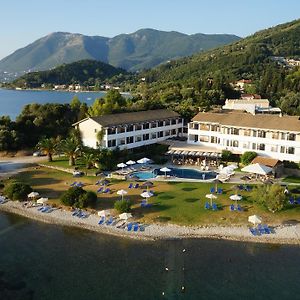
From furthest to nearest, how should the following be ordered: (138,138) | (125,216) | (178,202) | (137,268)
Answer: (138,138)
(178,202)
(125,216)
(137,268)

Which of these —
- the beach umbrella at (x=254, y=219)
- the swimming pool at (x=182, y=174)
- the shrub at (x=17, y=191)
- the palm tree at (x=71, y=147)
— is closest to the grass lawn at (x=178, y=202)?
the beach umbrella at (x=254, y=219)

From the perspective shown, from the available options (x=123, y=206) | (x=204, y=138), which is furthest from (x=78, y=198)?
(x=204, y=138)

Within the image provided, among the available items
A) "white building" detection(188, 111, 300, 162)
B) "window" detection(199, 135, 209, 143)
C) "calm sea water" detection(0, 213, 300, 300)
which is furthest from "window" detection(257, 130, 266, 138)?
"calm sea water" detection(0, 213, 300, 300)

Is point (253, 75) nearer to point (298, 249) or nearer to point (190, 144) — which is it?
point (190, 144)

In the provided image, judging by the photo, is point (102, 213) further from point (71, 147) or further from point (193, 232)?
point (71, 147)

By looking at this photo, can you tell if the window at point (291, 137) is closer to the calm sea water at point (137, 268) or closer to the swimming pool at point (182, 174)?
the swimming pool at point (182, 174)

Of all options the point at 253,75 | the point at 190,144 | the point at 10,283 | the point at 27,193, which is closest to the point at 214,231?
the point at 10,283
